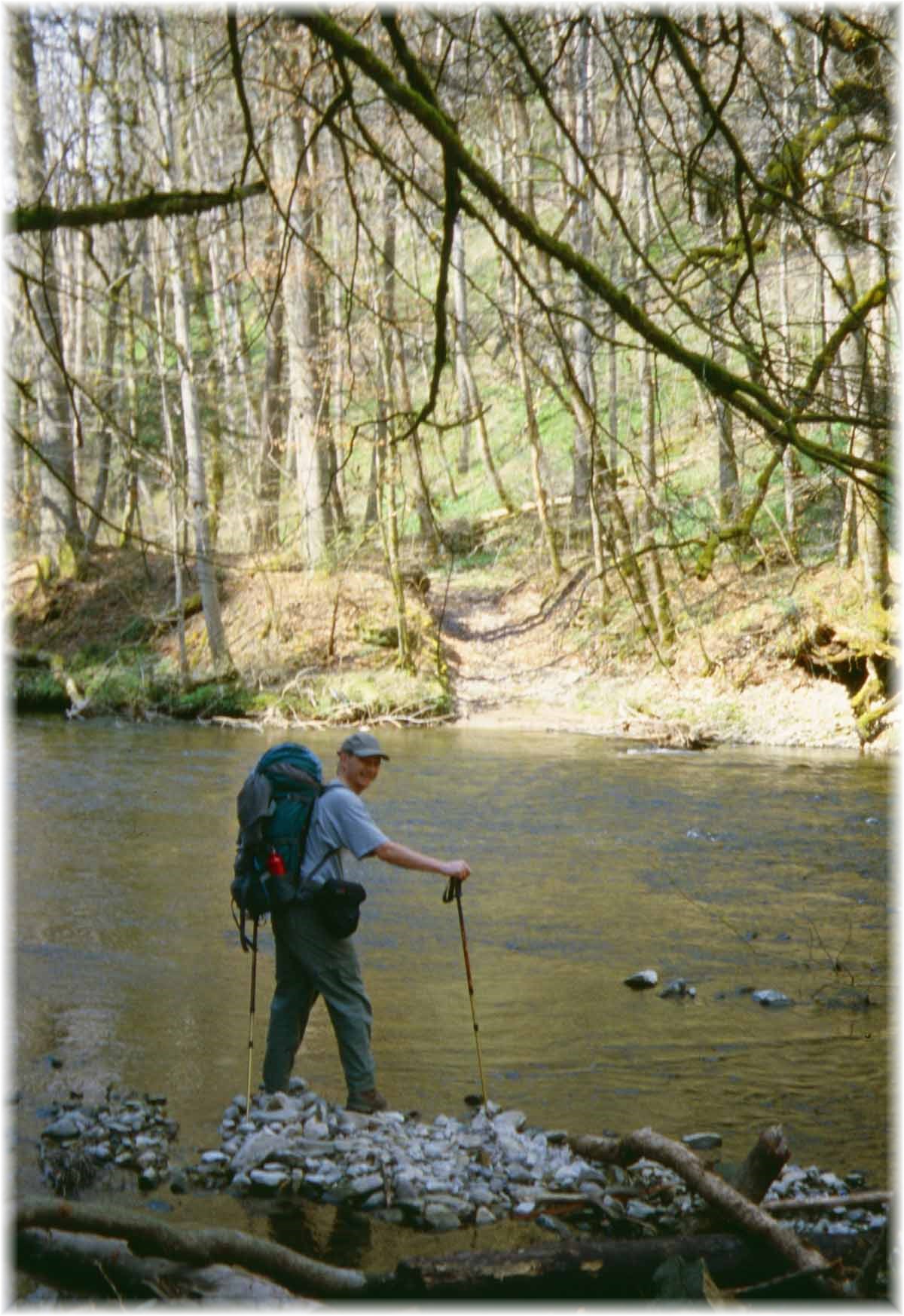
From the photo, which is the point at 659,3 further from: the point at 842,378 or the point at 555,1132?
the point at 555,1132

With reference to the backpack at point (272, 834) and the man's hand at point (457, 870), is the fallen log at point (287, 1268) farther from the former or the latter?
the backpack at point (272, 834)

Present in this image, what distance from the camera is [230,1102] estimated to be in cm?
652

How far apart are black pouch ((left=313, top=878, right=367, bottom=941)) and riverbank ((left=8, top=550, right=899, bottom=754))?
10.9 metres

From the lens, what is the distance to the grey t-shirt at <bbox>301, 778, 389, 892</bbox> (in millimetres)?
6285

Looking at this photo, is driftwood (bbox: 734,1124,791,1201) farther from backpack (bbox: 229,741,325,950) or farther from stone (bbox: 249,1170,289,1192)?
backpack (bbox: 229,741,325,950)

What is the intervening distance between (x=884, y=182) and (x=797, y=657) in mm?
11061

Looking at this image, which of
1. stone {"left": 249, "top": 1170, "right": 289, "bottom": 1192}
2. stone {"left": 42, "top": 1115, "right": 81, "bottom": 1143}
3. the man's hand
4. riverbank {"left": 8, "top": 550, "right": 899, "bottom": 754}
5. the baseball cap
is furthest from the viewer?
riverbank {"left": 8, "top": 550, "right": 899, "bottom": 754}

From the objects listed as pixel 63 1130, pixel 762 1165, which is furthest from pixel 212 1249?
pixel 63 1130

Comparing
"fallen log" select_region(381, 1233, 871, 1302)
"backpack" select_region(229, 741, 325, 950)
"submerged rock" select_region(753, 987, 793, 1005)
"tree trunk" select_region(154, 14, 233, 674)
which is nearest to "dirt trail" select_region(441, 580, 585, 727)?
"tree trunk" select_region(154, 14, 233, 674)

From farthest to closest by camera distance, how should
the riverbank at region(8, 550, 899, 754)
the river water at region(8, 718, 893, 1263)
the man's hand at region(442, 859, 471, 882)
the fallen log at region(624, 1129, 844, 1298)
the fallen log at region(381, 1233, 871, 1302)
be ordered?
the riverbank at region(8, 550, 899, 754)
the river water at region(8, 718, 893, 1263)
the man's hand at region(442, 859, 471, 882)
the fallen log at region(624, 1129, 844, 1298)
the fallen log at region(381, 1233, 871, 1302)

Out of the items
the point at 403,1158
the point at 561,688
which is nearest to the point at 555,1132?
the point at 403,1158

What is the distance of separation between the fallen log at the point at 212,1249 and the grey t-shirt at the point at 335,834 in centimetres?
230

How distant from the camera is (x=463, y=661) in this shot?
25.9m

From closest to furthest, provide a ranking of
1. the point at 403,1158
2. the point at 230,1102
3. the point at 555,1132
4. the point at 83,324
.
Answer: the point at 403,1158 < the point at 555,1132 < the point at 230,1102 < the point at 83,324
